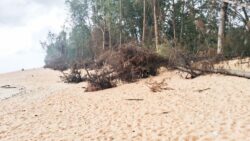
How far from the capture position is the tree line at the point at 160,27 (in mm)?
23359

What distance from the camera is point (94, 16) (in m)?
59.0

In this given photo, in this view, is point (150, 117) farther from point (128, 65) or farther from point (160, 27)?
point (160, 27)

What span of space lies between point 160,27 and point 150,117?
33752mm

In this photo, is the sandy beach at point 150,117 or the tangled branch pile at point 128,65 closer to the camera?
the sandy beach at point 150,117

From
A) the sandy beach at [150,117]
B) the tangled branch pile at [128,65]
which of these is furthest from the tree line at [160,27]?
the sandy beach at [150,117]

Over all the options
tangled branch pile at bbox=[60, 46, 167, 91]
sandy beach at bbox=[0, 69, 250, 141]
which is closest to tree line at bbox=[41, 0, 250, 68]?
tangled branch pile at bbox=[60, 46, 167, 91]

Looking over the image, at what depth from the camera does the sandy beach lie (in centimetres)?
834

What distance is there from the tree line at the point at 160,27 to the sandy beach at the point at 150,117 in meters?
6.32

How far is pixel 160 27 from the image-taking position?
43.4 metres

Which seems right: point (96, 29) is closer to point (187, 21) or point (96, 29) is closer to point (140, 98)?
point (187, 21)

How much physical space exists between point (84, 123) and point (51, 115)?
104 inches

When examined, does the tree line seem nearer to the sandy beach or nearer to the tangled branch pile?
the tangled branch pile

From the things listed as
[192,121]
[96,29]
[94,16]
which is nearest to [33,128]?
A: [192,121]

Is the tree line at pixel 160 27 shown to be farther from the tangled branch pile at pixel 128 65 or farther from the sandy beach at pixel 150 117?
the sandy beach at pixel 150 117
